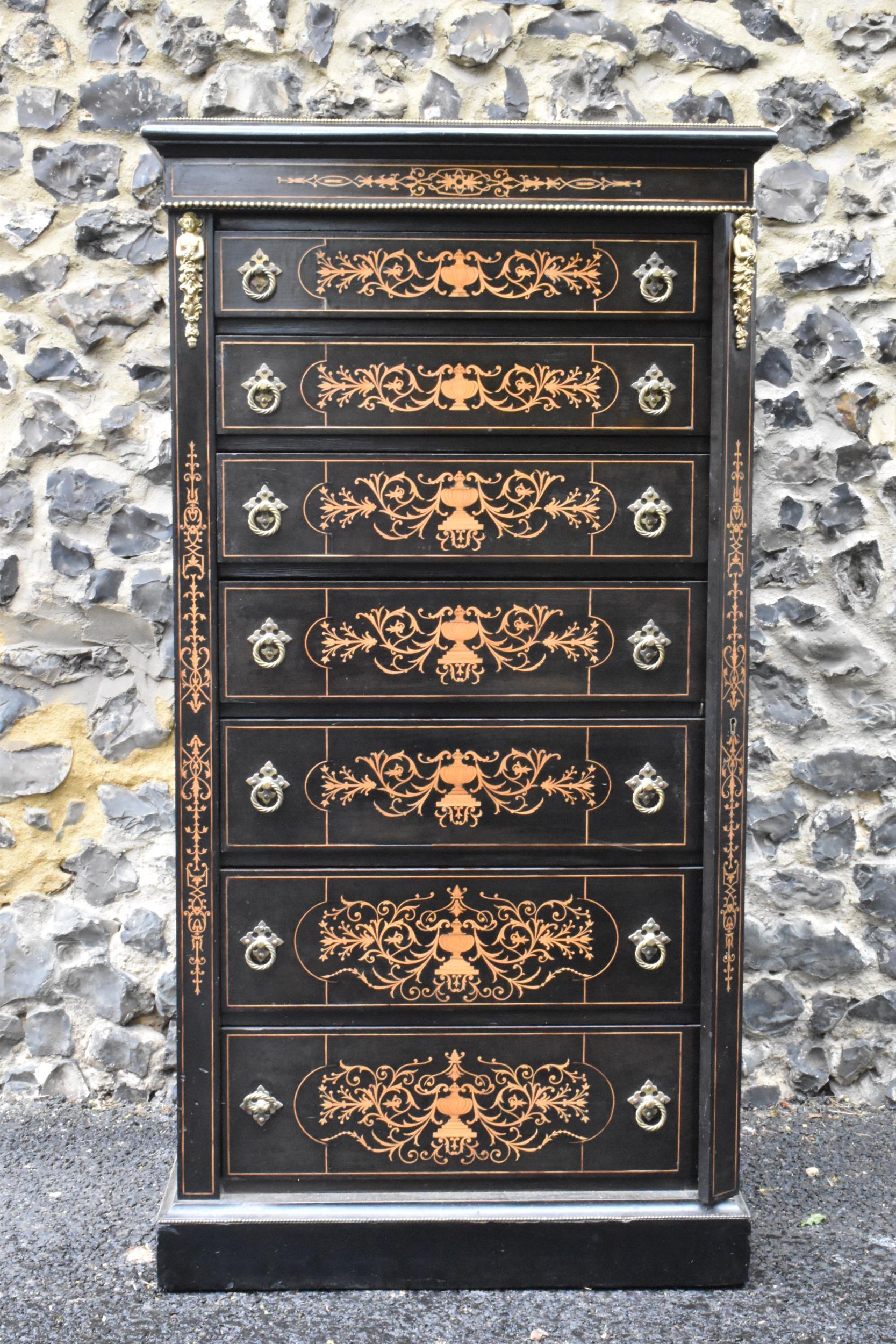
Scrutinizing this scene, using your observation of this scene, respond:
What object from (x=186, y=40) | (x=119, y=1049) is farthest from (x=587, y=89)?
(x=119, y=1049)

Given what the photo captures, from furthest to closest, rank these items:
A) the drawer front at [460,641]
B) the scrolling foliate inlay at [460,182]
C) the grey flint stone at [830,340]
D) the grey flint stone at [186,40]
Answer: the grey flint stone at [830,340] → the grey flint stone at [186,40] → the drawer front at [460,641] → the scrolling foliate inlay at [460,182]

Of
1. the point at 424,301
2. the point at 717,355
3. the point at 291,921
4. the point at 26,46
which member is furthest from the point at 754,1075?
the point at 26,46

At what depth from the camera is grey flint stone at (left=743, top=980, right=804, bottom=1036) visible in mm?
2963

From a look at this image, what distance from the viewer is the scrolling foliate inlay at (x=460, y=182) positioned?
1.99 m

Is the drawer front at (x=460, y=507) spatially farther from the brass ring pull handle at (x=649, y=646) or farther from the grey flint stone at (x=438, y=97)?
the grey flint stone at (x=438, y=97)

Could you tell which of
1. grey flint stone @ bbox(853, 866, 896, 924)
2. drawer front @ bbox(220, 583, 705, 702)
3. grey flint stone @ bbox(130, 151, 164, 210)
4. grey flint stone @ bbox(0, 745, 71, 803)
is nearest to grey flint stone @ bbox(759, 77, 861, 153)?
drawer front @ bbox(220, 583, 705, 702)

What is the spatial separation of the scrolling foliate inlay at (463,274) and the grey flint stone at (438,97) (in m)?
1.01

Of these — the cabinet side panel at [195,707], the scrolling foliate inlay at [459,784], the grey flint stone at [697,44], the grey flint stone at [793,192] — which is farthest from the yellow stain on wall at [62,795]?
the grey flint stone at [697,44]

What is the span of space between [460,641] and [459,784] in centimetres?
29

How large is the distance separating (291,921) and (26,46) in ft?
7.66

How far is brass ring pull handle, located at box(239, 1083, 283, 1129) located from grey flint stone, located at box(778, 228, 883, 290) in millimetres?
2384

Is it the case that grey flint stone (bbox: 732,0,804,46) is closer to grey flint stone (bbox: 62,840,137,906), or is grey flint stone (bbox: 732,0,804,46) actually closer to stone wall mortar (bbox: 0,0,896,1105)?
stone wall mortar (bbox: 0,0,896,1105)

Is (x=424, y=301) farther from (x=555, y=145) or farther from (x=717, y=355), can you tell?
(x=717, y=355)

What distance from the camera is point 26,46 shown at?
2.76 metres
